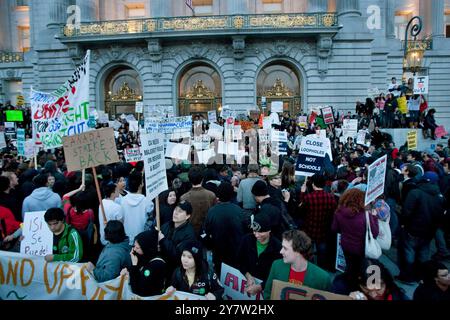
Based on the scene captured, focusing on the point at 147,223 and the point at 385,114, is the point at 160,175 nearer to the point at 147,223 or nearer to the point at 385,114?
the point at 147,223

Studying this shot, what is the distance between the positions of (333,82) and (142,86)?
44.6ft

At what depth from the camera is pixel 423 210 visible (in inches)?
233

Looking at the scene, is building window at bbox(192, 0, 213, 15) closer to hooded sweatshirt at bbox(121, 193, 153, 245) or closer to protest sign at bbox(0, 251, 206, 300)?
hooded sweatshirt at bbox(121, 193, 153, 245)

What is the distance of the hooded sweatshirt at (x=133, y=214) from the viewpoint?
5.57 m

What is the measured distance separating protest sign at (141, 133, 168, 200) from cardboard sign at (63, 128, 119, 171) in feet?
2.64

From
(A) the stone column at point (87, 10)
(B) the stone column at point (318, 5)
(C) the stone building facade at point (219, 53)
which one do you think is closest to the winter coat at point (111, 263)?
(C) the stone building facade at point (219, 53)

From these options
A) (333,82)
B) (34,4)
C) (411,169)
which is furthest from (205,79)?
(411,169)

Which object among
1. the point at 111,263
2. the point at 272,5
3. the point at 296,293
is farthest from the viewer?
the point at 272,5

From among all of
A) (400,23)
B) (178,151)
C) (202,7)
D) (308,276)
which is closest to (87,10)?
(202,7)

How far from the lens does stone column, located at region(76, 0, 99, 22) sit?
26375 mm

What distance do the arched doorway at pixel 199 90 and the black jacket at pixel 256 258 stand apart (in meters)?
22.6

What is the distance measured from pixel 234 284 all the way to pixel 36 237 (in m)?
2.52

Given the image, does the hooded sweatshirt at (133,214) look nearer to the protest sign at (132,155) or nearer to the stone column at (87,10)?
the protest sign at (132,155)

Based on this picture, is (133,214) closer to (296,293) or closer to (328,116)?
(296,293)
